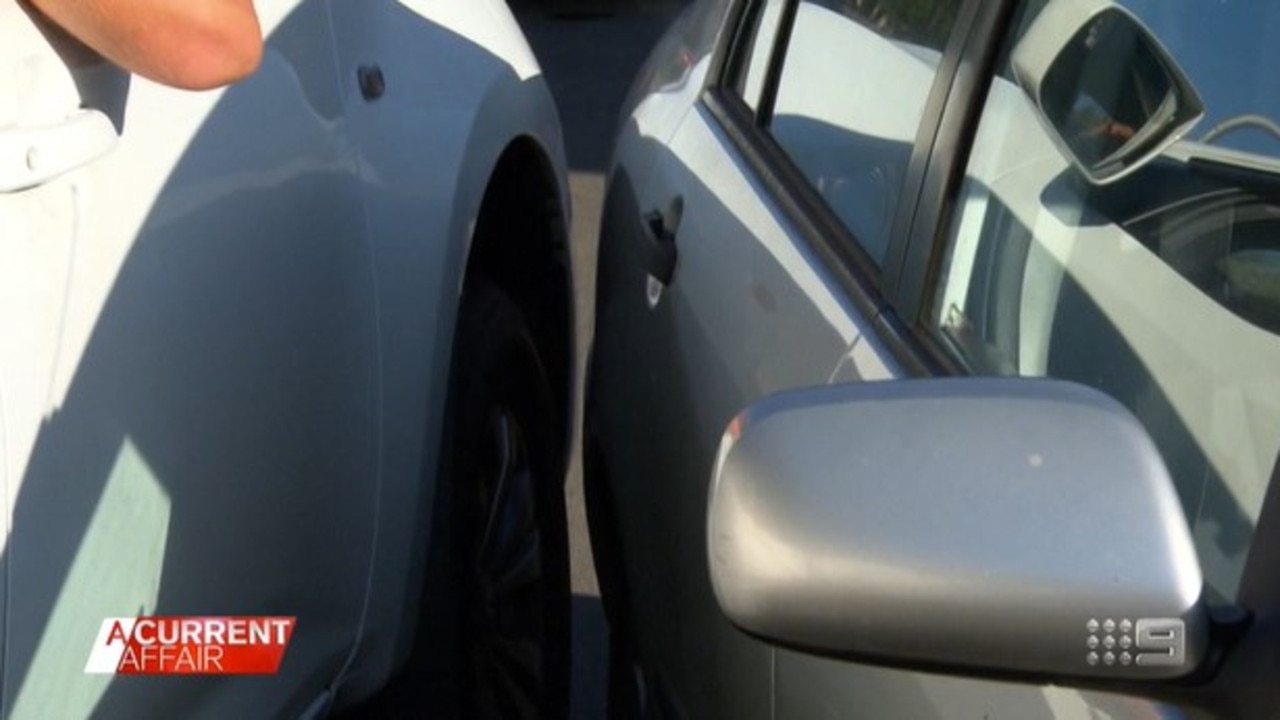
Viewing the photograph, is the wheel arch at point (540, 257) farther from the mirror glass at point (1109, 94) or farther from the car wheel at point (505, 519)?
the mirror glass at point (1109, 94)

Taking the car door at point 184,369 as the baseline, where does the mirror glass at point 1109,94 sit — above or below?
above

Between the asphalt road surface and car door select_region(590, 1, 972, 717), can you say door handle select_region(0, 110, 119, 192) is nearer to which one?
car door select_region(590, 1, 972, 717)

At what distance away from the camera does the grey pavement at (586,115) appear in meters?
4.60

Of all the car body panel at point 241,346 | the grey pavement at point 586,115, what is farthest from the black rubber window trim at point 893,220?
the grey pavement at point 586,115

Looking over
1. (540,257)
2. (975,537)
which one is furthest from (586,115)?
(975,537)

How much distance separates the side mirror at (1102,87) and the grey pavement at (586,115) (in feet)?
7.53

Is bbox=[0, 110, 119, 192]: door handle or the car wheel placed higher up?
bbox=[0, 110, 119, 192]: door handle

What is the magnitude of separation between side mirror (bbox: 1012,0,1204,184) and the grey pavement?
230cm

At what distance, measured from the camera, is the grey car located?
1465mm

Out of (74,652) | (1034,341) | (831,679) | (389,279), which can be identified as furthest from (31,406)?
(389,279)

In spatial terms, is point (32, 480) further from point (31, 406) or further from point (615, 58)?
point (615, 58)

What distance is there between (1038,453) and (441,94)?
2054 mm

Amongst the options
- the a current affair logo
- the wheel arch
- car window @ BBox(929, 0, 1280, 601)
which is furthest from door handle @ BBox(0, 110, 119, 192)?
the wheel arch

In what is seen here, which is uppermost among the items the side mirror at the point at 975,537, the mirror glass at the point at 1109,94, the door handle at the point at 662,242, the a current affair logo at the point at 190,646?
the mirror glass at the point at 1109,94
